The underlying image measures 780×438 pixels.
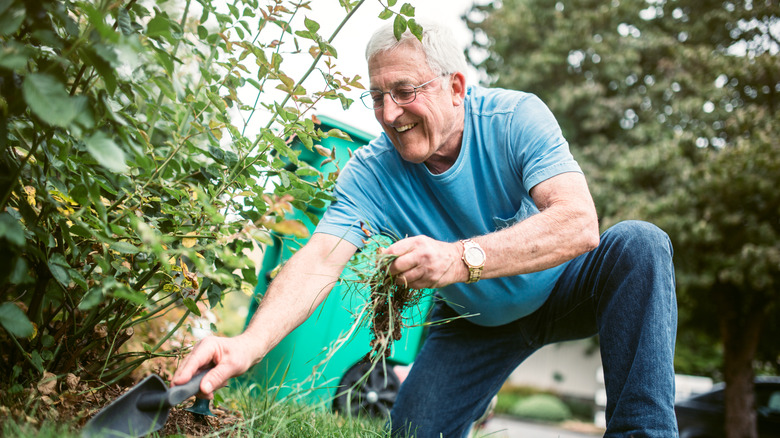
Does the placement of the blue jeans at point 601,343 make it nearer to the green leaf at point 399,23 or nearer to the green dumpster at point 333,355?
the green dumpster at point 333,355

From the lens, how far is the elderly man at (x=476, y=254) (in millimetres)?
1638

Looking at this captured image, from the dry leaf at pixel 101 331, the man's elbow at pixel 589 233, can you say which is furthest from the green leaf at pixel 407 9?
the dry leaf at pixel 101 331

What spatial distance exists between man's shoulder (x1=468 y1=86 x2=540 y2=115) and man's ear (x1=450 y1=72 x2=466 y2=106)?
6cm

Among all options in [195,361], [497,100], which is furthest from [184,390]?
[497,100]

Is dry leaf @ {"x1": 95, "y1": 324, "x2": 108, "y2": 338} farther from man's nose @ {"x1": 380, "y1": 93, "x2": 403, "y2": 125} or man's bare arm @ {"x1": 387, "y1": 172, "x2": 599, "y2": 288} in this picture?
man's nose @ {"x1": 380, "y1": 93, "x2": 403, "y2": 125}

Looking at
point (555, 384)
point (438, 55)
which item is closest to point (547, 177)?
point (438, 55)

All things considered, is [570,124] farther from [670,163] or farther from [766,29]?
[766,29]

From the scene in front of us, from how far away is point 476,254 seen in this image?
64.0 inches

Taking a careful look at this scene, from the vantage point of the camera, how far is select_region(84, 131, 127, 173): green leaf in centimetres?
96

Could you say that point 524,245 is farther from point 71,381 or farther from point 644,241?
point 71,381

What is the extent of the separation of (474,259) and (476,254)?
0.05ft

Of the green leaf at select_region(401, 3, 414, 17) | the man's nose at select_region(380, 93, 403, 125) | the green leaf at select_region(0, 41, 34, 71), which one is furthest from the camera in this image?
the man's nose at select_region(380, 93, 403, 125)

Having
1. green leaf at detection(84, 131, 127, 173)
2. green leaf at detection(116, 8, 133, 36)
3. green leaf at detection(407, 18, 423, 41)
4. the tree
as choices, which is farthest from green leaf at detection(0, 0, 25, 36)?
the tree

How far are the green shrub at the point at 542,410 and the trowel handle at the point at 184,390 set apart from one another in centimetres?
1602
